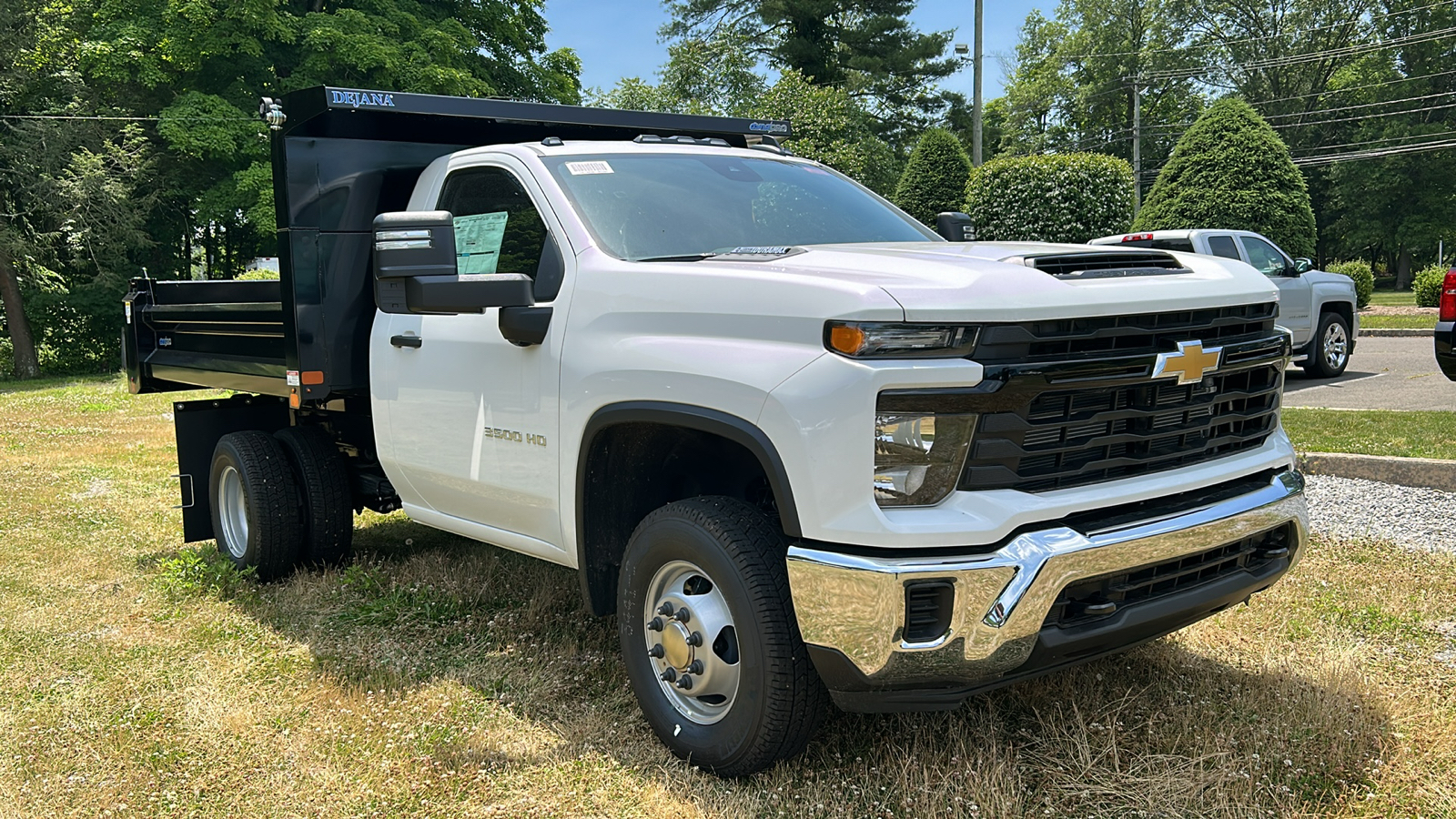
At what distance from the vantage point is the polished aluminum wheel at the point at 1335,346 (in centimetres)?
1322

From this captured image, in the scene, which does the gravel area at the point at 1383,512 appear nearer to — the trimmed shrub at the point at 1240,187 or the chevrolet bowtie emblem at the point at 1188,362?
the chevrolet bowtie emblem at the point at 1188,362

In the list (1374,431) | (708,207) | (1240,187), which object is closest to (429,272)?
(708,207)

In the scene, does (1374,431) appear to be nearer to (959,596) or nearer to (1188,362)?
(1188,362)

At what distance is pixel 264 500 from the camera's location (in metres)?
5.50

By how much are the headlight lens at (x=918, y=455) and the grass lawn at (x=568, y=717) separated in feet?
3.16

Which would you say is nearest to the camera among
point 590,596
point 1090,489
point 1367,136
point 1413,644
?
point 1090,489

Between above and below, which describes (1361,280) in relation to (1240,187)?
below

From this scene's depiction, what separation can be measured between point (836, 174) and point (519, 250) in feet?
5.28

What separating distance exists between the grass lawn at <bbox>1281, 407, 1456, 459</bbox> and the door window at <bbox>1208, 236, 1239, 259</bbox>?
3.01m

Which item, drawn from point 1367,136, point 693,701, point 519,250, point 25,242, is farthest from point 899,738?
point 1367,136

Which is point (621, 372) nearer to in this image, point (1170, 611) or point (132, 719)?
point (1170, 611)

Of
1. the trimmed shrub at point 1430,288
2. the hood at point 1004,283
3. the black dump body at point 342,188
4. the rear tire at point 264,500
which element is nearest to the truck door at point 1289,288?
the black dump body at point 342,188

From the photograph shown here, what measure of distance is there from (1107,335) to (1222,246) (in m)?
10.5

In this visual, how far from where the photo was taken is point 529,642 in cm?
462
